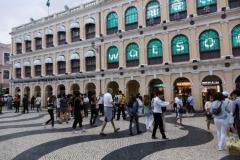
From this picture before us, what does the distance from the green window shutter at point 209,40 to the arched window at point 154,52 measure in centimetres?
391

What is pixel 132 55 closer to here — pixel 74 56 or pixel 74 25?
pixel 74 56

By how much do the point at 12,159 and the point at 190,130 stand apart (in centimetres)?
763

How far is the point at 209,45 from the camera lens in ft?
60.3

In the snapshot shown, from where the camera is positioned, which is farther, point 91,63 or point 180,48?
point 91,63

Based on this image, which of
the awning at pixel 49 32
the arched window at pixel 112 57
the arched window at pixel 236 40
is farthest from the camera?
the awning at pixel 49 32

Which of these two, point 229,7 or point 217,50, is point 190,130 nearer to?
point 217,50

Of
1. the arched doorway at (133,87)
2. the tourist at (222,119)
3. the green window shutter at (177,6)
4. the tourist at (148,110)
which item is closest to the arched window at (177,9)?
the green window shutter at (177,6)

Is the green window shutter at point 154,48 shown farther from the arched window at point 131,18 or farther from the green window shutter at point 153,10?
the arched window at point 131,18

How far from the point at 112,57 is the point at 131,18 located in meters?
4.80

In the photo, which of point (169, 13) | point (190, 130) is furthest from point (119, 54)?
point (190, 130)

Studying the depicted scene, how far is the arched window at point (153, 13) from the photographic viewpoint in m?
21.0

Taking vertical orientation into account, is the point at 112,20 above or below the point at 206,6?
above

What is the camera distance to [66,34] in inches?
1070

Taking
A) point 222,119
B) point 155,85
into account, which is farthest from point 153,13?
point 222,119
